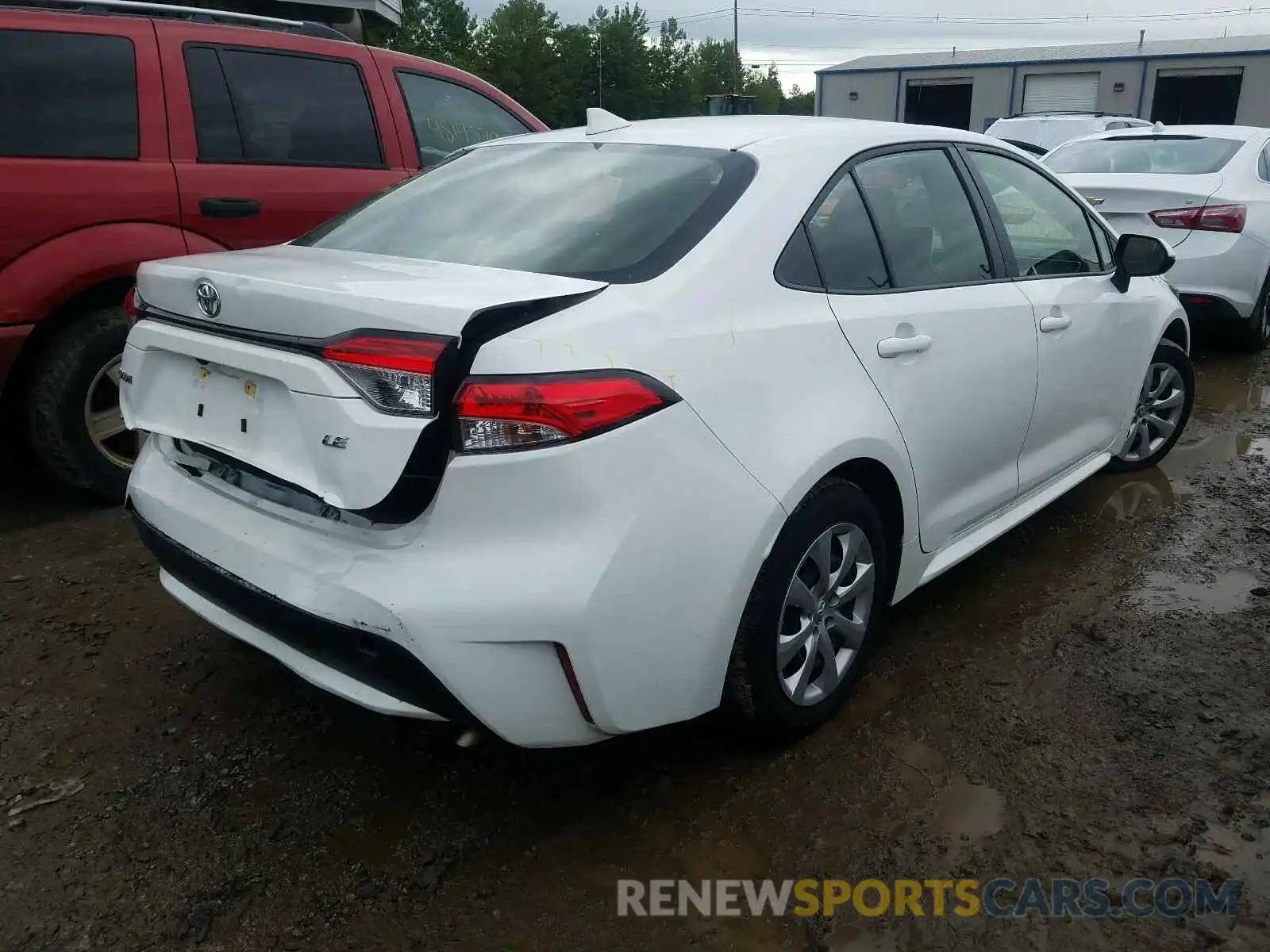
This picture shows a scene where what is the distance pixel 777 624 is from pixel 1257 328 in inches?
253

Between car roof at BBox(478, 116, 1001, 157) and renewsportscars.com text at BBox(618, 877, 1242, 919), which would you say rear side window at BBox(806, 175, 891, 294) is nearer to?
car roof at BBox(478, 116, 1001, 157)

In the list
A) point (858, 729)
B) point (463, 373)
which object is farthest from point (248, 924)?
point (858, 729)

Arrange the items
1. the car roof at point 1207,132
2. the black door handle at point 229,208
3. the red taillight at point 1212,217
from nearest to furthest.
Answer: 1. the black door handle at point 229,208
2. the red taillight at point 1212,217
3. the car roof at point 1207,132

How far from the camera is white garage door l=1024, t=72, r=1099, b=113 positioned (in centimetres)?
4066

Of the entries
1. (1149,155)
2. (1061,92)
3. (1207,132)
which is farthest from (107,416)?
(1061,92)

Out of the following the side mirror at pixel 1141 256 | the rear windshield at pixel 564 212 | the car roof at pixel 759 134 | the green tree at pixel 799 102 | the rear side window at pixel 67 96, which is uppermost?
the rear side window at pixel 67 96

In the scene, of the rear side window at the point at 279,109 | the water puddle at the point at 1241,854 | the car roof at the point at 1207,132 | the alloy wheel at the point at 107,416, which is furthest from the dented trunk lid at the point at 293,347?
the car roof at the point at 1207,132

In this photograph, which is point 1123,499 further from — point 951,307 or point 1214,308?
point 1214,308

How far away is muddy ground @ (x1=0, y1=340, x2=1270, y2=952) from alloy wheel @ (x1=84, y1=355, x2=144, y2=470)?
0.81 metres

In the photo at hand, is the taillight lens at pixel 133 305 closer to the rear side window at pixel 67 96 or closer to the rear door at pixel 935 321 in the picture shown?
the rear side window at pixel 67 96

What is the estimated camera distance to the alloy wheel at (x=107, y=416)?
4137mm

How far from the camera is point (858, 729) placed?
2855mm

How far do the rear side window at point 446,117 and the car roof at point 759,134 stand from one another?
1.89m

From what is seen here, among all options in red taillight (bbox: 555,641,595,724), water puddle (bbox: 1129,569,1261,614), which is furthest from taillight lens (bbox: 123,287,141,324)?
water puddle (bbox: 1129,569,1261,614)
